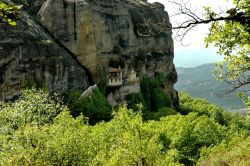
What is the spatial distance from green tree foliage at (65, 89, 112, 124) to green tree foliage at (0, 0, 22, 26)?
195ft

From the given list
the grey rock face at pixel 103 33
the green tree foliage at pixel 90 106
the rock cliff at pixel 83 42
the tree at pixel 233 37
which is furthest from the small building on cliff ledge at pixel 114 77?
the tree at pixel 233 37

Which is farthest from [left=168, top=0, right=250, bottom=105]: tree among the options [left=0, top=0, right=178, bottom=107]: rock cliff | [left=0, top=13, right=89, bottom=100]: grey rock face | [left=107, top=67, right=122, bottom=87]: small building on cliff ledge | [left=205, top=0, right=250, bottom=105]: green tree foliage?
[left=107, top=67, right=122, bottom=87]: small building on cliff ledge

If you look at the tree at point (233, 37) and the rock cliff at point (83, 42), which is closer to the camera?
the tree at point (233, 37)

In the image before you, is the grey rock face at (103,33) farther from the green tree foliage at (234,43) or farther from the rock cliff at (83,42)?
the green tree foliage at (234,43)

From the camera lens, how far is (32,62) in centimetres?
6725

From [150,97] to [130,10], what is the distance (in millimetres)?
23213

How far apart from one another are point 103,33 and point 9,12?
73.9 meters

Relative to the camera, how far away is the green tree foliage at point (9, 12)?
1022cm

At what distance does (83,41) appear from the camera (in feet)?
263

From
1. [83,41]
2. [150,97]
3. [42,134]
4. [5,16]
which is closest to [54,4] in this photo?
[83,41]

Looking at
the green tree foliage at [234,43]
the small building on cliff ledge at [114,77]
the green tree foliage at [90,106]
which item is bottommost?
the green tree foliage at [90,106]

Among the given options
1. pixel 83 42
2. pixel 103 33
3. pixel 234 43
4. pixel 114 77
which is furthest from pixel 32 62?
pixel 234 43

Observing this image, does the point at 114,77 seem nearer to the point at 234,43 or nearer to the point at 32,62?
the point at 32,62

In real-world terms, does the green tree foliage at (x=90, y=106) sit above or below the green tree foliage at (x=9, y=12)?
below
